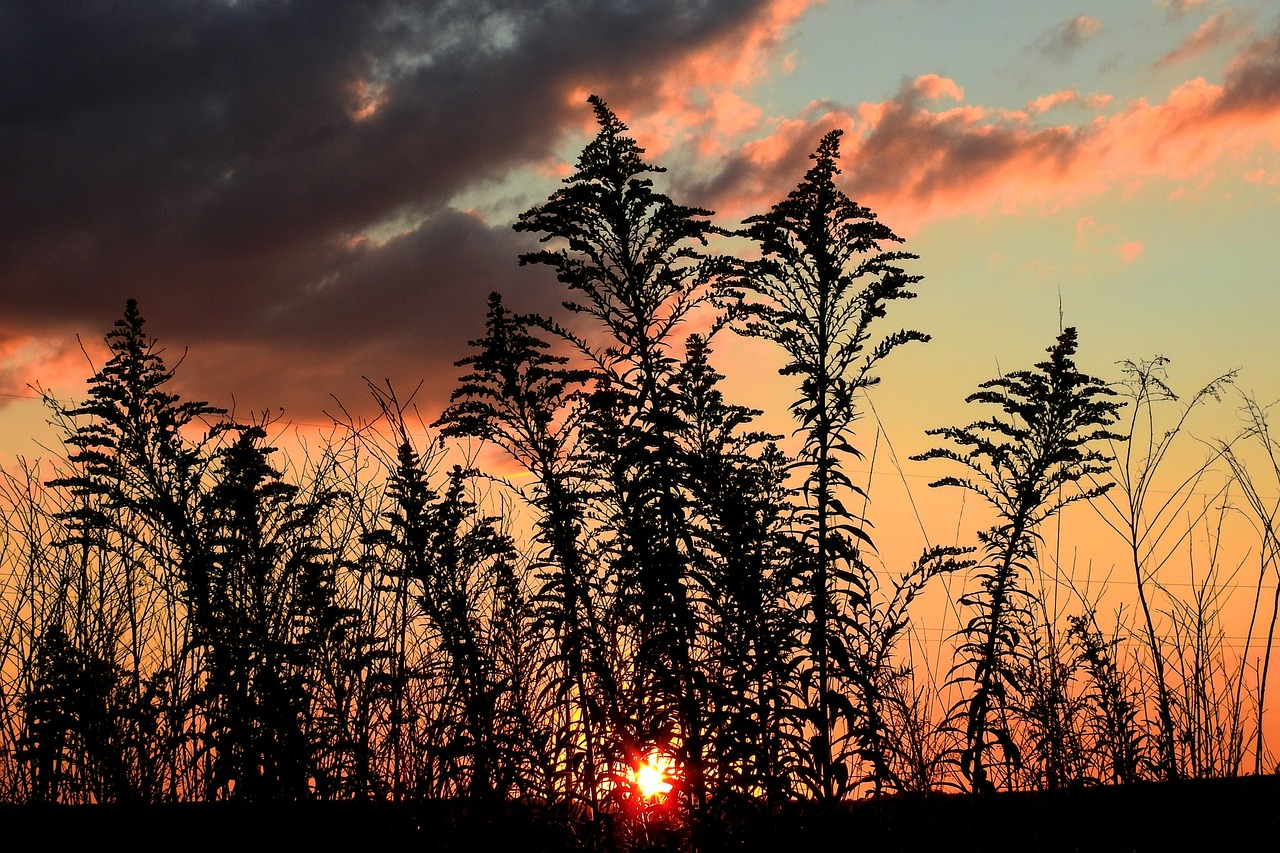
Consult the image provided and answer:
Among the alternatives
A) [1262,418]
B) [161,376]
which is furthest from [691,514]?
[161,376]

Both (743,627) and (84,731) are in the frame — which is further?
(84,731)

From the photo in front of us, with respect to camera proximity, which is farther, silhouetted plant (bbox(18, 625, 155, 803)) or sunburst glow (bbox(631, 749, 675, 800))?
silhouetted plant (bbox(18, 625, 155, 803))

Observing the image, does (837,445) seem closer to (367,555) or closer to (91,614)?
(367,555)

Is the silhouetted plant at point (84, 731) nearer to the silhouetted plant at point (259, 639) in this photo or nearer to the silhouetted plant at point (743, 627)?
the silhouetted plant at point (259, 639)

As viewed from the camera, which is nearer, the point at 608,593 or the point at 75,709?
the point at 608,593

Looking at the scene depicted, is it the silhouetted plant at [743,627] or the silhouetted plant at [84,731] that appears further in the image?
the silhouetted plant at [84,731]

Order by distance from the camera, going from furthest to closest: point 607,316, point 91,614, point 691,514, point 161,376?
point 161,376, point 91,614, point 607,316, point 691,514

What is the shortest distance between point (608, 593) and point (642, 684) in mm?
852

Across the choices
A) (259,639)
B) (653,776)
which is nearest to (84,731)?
(259,639)

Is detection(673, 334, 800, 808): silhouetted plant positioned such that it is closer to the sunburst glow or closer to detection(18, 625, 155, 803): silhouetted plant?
the sunburst glow

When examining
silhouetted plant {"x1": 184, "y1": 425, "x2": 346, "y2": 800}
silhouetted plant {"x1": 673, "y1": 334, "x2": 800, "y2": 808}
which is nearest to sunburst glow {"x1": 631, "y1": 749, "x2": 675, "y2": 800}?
silhouetted plant {"x1": 673, "y1": 334, "x2": 800, "y2": 808}

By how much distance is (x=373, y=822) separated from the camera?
674 centimetres

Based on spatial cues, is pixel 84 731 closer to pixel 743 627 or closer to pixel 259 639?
pixel 259 639

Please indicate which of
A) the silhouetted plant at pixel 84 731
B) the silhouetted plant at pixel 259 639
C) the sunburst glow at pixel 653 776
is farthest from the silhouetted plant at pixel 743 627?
the silhouetted plant at pixel 84 731
